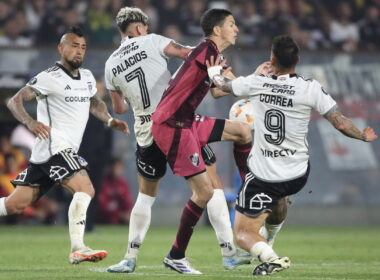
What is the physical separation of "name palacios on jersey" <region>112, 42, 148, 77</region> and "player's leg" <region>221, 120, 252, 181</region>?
1036mm

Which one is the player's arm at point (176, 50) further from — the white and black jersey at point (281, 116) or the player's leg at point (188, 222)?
the player's leg at point (188, 222)

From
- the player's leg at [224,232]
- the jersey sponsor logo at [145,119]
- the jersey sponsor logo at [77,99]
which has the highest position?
the jersey sponsor logo at [77,99]

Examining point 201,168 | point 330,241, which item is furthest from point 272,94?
point 330,241

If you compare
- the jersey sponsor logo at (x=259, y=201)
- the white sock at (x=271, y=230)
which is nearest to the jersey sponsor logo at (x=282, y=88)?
the jersey sponsor logo at (x=259, y=201)

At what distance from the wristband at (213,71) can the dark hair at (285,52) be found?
49 centimetres

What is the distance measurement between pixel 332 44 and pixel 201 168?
11817 mm

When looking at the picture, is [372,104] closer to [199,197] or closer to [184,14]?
[184,14]

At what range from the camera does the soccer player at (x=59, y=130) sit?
8.24 meters

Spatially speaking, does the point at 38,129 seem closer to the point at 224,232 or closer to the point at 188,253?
the point at 224,232

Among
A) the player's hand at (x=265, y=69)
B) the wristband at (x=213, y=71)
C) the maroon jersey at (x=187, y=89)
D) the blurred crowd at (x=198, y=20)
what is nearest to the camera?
the wristband at (x=213, y=71)

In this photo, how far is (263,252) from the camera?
6895 millimetres

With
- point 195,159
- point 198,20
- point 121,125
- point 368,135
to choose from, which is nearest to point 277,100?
point 368,135

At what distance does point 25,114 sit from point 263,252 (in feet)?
9.24

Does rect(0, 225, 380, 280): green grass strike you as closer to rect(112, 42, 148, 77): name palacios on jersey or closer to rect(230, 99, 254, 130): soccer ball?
rect(230, 99, 254, 130): soccer ball
